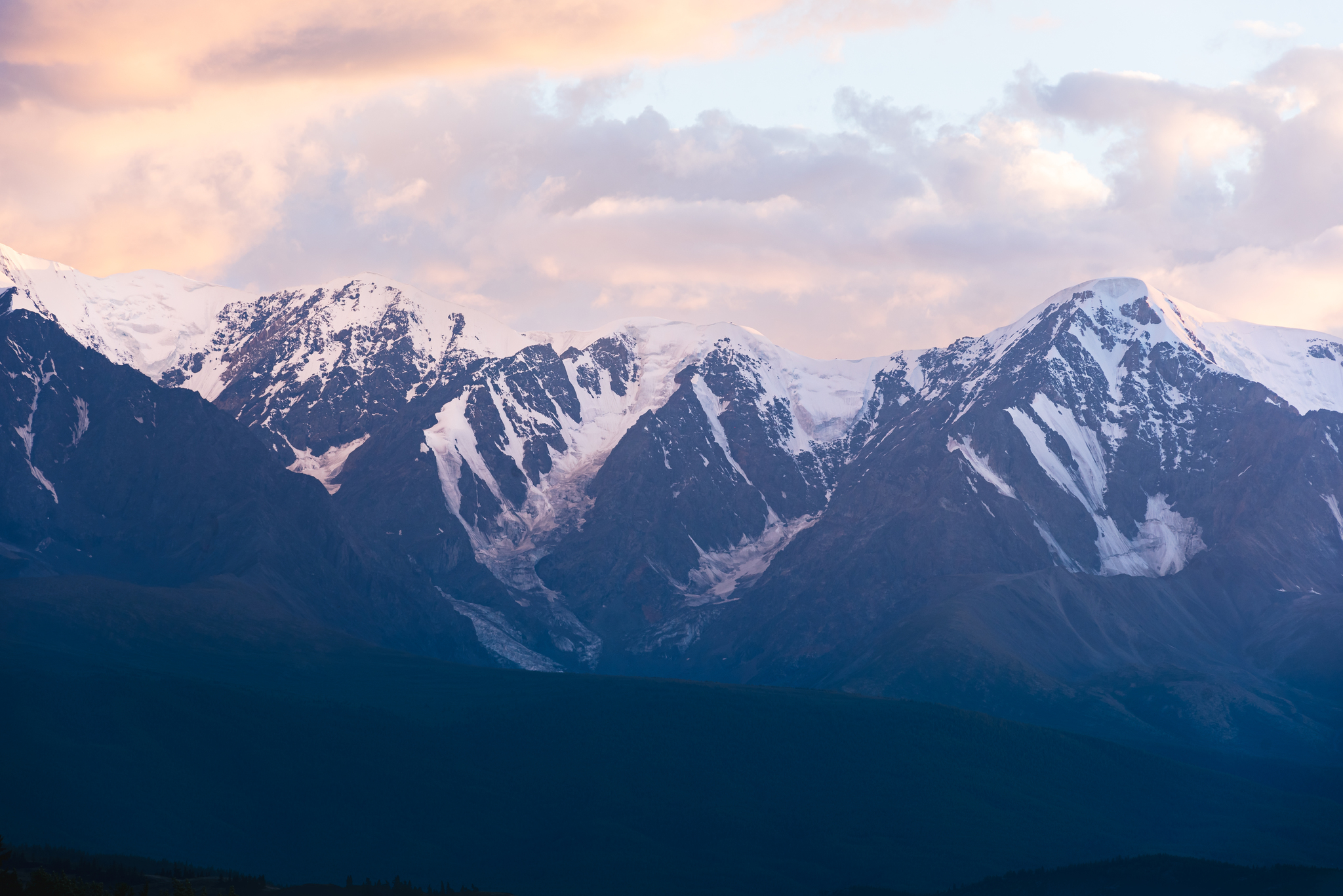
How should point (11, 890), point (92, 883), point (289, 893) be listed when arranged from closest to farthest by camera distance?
point (11, 890), point (92, 883), point (289, 893)

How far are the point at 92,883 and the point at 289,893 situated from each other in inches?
1215

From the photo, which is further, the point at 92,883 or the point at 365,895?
the point at 365,895

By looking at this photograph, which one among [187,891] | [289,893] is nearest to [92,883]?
[187,891]

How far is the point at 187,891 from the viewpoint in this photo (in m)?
152

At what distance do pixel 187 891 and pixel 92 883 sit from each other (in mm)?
19123

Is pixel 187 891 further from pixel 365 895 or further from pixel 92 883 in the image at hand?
pixel 365 895

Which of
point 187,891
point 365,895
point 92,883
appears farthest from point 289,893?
point 187,891

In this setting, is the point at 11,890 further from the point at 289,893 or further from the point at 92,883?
the point at 289,893

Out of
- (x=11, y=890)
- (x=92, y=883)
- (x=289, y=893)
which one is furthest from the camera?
(x=289, y=893)

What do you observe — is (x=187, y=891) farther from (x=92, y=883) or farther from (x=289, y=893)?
(x=289, y=893)

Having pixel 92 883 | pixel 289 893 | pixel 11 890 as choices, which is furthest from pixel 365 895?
pixel 11 890

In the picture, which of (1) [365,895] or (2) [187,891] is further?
(1) [365,895]

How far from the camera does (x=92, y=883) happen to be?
16650 cm

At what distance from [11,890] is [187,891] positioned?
550 inches
